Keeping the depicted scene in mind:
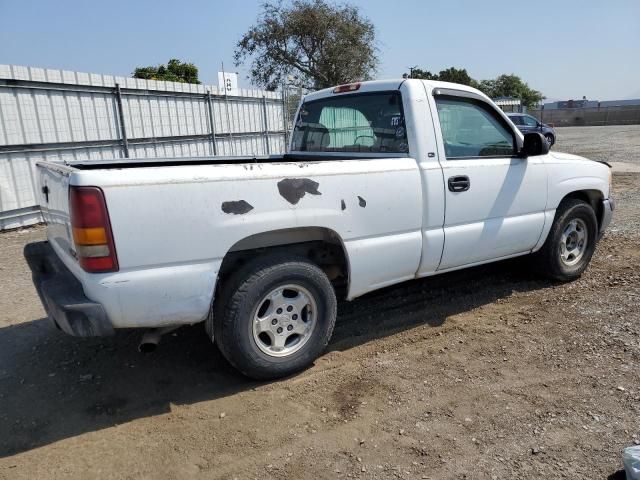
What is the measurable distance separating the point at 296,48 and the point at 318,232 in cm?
2617

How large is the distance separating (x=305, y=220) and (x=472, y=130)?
1.90m

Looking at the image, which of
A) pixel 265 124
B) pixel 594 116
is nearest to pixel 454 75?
pixel 594 116

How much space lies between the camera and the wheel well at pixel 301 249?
3.24 metres

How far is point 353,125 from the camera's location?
4.32 m

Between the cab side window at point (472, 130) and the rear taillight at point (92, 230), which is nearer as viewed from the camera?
the rear taillight at point (92, 230)

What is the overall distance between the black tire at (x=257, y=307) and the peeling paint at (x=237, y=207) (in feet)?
1.27

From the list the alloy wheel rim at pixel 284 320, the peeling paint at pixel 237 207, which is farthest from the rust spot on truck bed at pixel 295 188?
the alloy wheel rim at pixel 284 320

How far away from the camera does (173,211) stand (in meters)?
2.75

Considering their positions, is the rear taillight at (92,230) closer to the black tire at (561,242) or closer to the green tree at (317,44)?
the black tire at (561,242)

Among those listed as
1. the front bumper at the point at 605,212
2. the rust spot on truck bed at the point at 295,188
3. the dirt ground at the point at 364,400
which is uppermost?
the rust spot on truck bed at the point at 295,188

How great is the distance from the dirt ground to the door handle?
45.9 inches

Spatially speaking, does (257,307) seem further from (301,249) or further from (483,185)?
(483,185)

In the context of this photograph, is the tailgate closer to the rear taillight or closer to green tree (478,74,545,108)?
the rear taillight

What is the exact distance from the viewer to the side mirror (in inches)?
170
